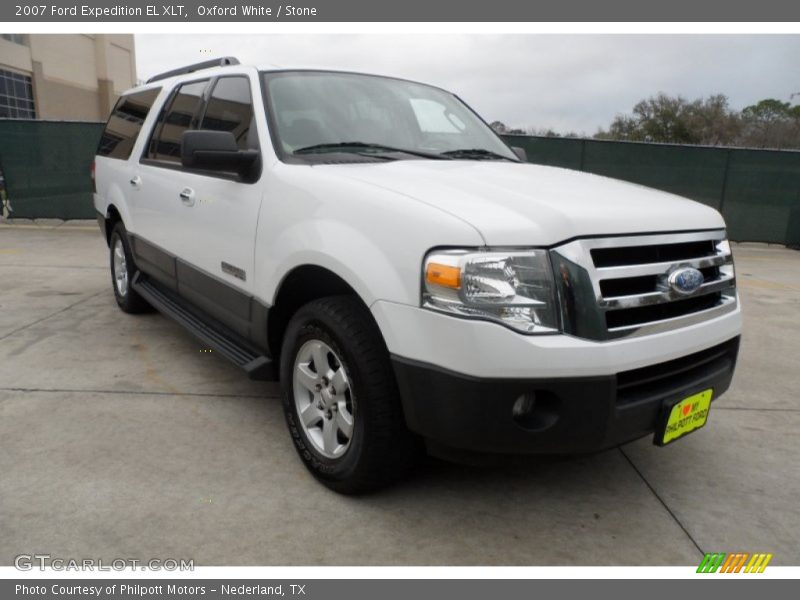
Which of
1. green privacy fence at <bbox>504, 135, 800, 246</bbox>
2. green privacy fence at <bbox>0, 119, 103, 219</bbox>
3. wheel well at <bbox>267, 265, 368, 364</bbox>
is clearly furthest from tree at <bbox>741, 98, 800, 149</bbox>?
wheel well at <bbox>267, 265, 368, 364</bbox>

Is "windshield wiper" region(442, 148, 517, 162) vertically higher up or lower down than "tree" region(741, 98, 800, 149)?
lower down

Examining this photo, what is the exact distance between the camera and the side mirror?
9.79ft

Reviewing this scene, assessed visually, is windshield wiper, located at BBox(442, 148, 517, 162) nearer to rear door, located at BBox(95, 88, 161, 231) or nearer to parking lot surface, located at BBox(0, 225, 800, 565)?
parking lot surface, located at BBox(0, 225, 800, 565)

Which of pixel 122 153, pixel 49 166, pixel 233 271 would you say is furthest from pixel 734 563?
pixel 49 166

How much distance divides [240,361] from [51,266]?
5.62 meters

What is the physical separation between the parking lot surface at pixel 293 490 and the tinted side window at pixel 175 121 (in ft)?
4.85

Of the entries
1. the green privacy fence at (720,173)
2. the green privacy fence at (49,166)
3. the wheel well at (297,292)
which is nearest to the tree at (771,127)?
the green privacy fence at (720,173)

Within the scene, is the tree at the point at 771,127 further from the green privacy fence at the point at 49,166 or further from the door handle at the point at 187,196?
the door handle at the point at 187,196

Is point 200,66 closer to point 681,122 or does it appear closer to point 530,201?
point 530,201

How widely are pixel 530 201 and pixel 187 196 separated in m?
2.26

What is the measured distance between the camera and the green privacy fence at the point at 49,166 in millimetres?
10977

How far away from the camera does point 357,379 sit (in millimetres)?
2434

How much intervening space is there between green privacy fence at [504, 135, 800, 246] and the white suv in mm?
9065

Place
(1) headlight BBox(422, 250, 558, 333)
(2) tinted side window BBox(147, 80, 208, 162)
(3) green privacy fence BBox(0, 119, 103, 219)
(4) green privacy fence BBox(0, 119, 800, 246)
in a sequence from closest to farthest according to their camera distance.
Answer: (1) headlight BBox(422, 250, 558, 333) < (2) tinted side window BBox(147, 80, 208, 162) < (3) green privacy fence BBox(0, 119, 103, 219) < (4) green privacy fence BBox(0, 119, 800, 246)
